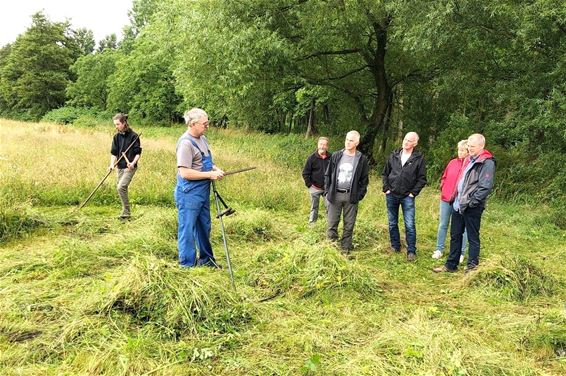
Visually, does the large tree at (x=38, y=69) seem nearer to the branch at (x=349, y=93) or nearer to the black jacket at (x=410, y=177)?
the branch at (x=349, y=93)

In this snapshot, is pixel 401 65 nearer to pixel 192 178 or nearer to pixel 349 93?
pixel 349 93

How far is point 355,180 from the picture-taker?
617 cm

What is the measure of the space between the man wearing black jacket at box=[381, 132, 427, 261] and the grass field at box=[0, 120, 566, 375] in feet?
1.57

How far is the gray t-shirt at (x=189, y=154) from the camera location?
16.8 ft

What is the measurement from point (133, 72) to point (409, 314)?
37401 millimetres

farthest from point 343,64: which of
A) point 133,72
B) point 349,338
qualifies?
point 133,72

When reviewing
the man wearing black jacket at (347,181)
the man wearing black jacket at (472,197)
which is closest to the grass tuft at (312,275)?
the man wearing black jacket at (347,181)

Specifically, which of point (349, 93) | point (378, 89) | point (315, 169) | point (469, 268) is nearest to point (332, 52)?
point (378, 89)

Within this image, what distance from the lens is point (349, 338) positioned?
12.7 ft

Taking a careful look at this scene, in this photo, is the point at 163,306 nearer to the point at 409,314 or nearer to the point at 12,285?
the point at 12,285

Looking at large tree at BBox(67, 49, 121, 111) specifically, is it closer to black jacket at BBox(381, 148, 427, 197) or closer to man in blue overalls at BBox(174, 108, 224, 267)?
man in blue overalls at BBox(174, 108, 224, 267)

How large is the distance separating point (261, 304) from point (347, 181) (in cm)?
243

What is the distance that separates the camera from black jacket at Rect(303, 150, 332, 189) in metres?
7.69

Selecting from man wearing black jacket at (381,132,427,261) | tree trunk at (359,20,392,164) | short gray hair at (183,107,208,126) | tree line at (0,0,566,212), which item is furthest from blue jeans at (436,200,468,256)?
tree trunk at (359,20,392,164)
